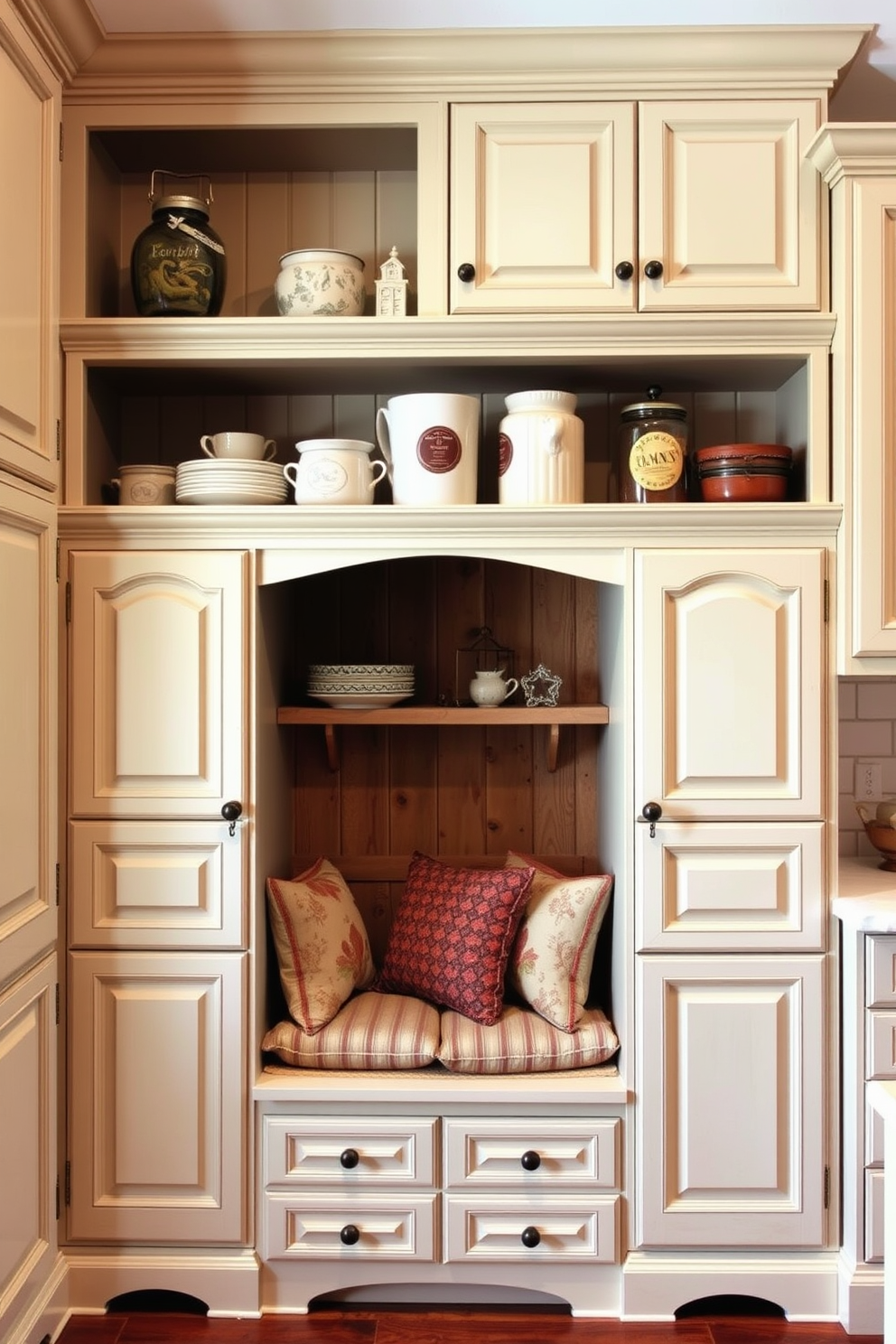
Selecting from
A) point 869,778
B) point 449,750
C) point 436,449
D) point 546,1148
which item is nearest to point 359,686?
point 449,750

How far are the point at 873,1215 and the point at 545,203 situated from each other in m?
2.17

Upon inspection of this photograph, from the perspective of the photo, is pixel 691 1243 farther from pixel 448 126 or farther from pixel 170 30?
pixel 170 30

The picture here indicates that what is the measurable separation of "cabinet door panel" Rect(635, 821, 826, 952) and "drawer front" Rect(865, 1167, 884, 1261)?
1.54ft

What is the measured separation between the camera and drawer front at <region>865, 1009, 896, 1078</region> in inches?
82.8

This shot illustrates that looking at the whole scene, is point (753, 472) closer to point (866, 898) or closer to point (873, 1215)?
point (866, 898)

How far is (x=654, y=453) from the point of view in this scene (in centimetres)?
220

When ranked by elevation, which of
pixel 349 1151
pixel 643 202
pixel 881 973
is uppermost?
pixel 643 202

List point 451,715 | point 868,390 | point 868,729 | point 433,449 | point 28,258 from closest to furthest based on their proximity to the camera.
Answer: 1. point 28,258
2. point 868,390
3. point 433,449
4. point 451,715
5. point 868,729

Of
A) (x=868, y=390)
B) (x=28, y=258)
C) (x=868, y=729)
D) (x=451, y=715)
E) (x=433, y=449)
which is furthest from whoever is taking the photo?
(x=868, y=729)

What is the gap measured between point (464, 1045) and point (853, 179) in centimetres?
193

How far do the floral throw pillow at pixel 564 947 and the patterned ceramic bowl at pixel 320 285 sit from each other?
1.35 m

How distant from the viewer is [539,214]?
2.14m

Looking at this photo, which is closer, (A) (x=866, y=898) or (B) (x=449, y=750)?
(A) (x=866, y=898)

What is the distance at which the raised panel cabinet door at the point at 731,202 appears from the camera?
213 cm
